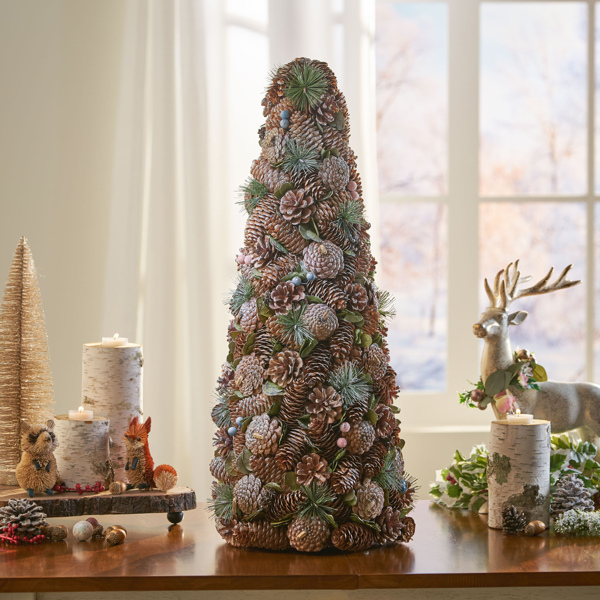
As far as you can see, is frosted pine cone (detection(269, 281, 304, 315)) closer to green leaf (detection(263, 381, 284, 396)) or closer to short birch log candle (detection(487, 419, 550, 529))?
green leaf (detection(263, 381, 284, 396))

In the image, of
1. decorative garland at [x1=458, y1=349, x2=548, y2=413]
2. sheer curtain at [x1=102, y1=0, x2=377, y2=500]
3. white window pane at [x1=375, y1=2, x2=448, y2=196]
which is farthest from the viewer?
white window pane at [x1=375, y1=2, x2=448, y2=196]

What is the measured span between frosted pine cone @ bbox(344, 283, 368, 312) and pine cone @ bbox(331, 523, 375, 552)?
30cm

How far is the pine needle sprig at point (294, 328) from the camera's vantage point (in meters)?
1.11

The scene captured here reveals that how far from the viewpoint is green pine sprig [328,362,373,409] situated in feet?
3.66

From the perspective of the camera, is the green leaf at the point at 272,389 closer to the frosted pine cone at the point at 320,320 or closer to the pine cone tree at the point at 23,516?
the frosted pine cone at the point at 320,320

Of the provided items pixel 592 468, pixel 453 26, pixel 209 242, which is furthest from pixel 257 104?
pixel 592 468

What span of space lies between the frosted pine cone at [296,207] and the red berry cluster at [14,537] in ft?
1.92

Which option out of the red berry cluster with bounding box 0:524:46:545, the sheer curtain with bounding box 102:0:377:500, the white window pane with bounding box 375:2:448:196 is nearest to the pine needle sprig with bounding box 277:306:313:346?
the red berry cluster with bounding box 0:524:46:545

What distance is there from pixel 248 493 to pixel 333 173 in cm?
46

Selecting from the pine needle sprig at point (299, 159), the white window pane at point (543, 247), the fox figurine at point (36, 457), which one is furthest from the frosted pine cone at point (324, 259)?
the white window pane at point (543, 247)

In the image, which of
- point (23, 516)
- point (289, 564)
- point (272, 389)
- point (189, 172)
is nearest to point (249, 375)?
point (272, 389)

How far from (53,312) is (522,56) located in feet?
4.28

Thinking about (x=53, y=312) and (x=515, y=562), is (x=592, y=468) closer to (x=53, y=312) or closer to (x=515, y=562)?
(x=515, y=562)

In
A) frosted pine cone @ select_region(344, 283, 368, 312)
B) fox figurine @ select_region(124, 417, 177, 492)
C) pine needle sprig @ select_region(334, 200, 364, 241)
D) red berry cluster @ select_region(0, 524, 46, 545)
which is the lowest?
red berry cluster @ select_region(0, 524, 46, 545)
